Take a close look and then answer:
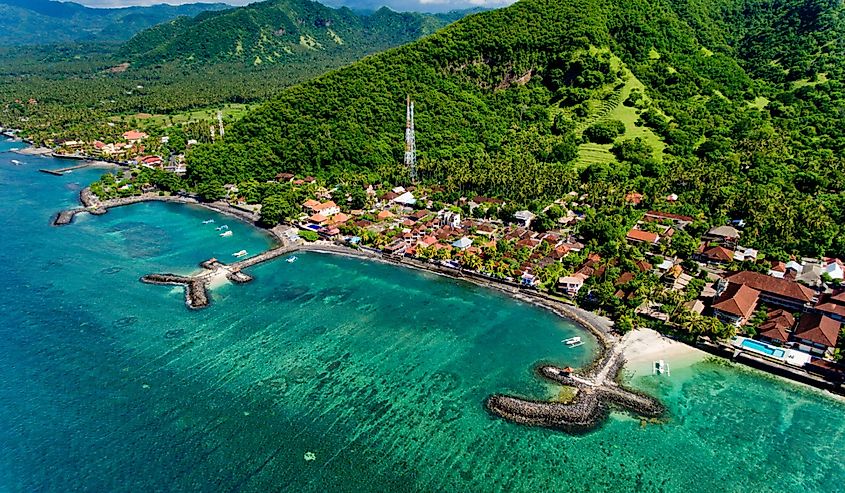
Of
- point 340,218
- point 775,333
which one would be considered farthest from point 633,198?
point 340,218

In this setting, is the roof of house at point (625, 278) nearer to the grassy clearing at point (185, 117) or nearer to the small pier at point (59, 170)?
the small pier at point (59, 170)

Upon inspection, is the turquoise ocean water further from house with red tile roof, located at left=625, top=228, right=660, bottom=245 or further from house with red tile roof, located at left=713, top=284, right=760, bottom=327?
house with red tile roof, located at left=625, top=228, right=660, bottom=245

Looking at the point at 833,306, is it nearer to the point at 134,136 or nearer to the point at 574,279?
the point at 574,279

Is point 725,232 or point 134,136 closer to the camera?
point 725,232

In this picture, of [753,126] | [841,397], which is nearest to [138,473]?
[841,397]

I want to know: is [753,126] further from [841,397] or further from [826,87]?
[841,397]

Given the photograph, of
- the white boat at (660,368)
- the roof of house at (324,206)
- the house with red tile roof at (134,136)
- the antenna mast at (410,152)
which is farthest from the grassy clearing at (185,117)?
the white boat at (660,368)
